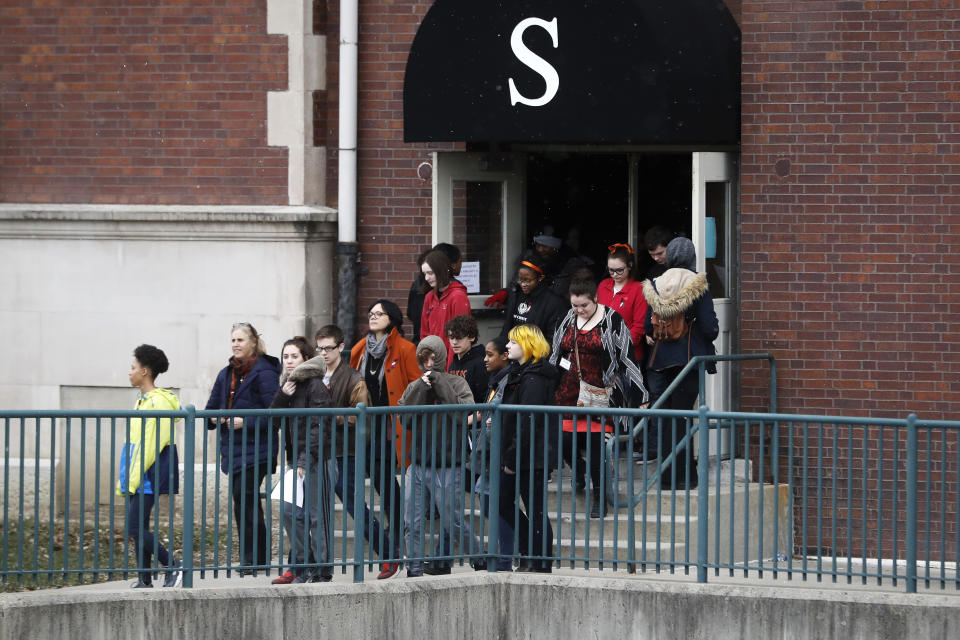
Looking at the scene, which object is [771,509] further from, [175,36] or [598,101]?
[175,36]

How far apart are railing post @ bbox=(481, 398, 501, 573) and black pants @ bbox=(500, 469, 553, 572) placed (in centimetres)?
7

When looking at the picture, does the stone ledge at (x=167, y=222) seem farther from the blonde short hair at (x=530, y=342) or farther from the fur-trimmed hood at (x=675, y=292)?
the blonde short hair at (x=530, y=342)

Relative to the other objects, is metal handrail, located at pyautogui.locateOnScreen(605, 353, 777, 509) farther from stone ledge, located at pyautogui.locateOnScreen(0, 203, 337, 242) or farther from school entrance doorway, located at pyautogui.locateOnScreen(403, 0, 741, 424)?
stone ledge, located at pyautogui.locateOnScreen(0, 203, 337, 242)

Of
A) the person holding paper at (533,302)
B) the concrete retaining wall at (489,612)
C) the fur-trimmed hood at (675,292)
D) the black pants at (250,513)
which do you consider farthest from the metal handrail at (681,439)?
the black pants at (250,513)

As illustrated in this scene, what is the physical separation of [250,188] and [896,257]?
5.06 meters

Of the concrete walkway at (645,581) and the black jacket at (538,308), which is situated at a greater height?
the black jacket at (538,308)

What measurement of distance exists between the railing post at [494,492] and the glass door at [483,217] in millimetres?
3434

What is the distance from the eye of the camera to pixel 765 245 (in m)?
11.6

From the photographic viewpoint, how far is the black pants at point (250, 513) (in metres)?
8.86

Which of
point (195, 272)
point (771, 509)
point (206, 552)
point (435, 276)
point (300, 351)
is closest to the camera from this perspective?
point (206, 552)

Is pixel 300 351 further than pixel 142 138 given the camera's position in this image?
No

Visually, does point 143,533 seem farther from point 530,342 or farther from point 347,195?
point 347,195

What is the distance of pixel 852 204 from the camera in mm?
11430

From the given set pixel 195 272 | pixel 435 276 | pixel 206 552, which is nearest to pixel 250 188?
pixel 195 272
